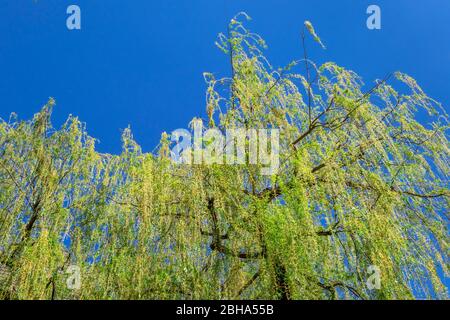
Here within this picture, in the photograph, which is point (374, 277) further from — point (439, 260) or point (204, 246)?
point (204, 246)

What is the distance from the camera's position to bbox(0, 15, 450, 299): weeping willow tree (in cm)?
467

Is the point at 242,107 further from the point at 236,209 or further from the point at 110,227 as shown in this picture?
the point at 110,227

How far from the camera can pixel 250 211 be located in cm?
504

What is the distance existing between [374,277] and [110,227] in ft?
8.99

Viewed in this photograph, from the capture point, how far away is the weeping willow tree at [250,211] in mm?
4668

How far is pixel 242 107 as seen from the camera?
5.64 metres

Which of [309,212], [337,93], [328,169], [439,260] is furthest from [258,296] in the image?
[337,93]

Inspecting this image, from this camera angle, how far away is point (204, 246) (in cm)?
508

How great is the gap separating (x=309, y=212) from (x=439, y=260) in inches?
49.6
